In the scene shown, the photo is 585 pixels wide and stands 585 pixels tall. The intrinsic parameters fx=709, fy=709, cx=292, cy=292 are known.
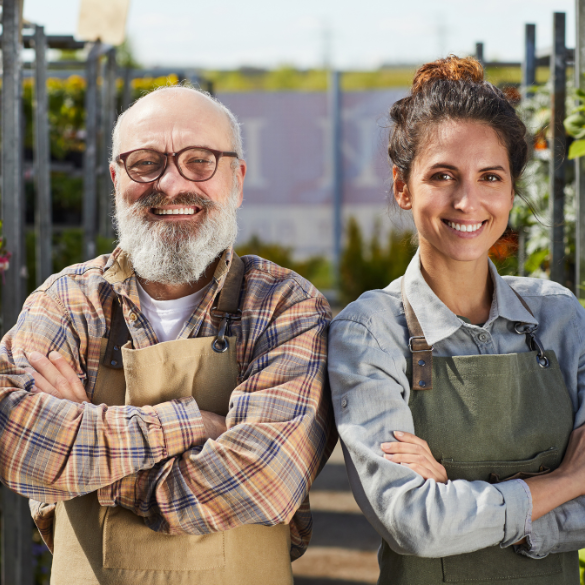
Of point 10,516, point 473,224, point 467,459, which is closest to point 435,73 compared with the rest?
point 473,224

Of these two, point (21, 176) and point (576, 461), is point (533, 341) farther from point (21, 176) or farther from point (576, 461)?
point (21, 176)

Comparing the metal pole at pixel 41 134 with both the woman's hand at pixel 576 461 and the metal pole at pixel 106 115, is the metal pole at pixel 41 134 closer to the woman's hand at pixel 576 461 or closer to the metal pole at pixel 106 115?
the metal pole at pixel 106 115

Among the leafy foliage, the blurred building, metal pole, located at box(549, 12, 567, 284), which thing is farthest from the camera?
the blurred building

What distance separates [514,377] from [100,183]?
422cm

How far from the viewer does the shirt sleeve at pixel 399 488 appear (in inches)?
56.9

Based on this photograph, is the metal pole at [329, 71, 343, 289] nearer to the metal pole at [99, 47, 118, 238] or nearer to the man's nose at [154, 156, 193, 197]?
the metal pole at [99, 47, 118, 238]

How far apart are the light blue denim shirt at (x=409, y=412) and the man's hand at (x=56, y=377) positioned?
0.62m

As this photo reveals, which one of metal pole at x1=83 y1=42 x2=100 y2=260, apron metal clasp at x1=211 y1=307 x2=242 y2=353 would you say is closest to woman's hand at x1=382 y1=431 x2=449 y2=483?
apron metal clasp at x1=211 y1=307 x2=242 y2=353

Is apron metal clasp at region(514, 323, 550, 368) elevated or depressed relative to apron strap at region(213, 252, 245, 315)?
depressed

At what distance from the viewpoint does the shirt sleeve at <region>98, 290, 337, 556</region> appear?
1.57 meters

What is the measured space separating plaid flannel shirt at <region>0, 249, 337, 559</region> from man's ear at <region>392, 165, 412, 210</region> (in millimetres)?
384

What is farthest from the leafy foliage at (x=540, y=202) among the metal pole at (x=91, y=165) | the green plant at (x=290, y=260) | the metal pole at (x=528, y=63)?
the green plant at (x=290, y=260)

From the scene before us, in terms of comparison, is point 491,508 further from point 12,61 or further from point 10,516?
point 12,61

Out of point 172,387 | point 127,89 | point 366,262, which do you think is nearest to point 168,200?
point 172,387
